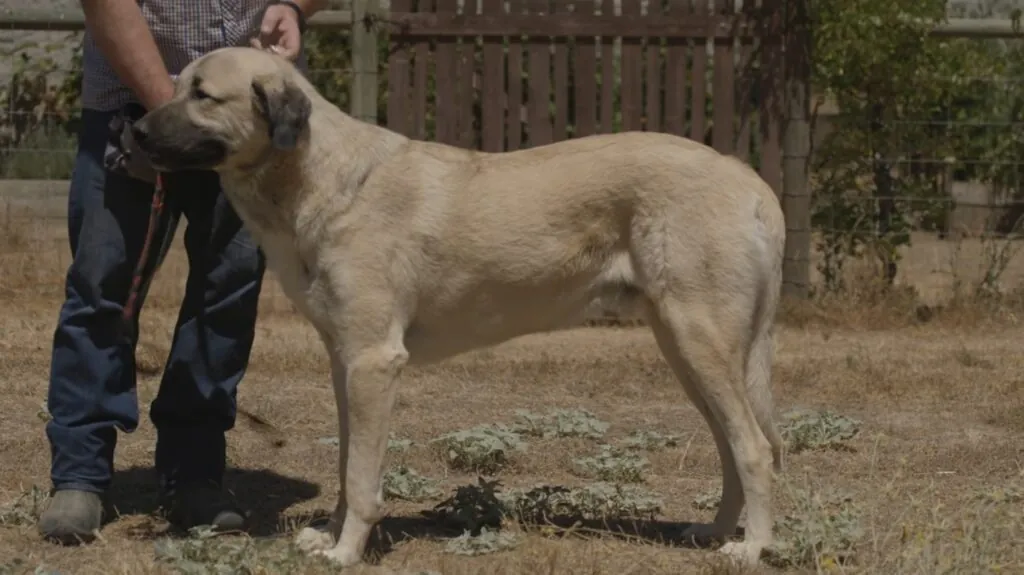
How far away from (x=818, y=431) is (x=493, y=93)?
3513 mm

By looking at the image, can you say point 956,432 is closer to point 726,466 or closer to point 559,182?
point 726,466

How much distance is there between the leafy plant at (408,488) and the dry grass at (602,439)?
0.12 feet

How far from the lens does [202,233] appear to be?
5.48m

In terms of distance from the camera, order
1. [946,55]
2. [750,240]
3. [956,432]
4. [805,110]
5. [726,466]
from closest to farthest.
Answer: [750,240] → [726,466] → [956,432] → [805,110] → [946,55]

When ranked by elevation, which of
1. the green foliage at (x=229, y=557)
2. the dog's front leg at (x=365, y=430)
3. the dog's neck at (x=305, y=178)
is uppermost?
the dog's neck at (x=305, y=178)

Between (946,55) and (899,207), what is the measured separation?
42.6 inches

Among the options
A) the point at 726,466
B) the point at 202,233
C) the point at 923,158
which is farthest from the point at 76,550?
the point at 923,158

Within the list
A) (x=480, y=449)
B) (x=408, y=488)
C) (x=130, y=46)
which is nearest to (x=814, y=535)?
(x=408, y=488)

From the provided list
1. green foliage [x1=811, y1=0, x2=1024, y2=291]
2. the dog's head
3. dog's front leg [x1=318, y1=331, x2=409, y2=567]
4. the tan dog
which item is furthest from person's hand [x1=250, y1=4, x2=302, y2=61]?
green foliage [x1=811, y1=0, x2=1024, y2=291]

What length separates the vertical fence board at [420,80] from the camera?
31.0ft

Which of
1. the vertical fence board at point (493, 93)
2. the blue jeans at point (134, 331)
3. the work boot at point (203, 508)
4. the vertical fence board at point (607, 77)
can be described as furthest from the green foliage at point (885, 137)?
the work boot at point (203, 508)

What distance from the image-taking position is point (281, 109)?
4.95 metres

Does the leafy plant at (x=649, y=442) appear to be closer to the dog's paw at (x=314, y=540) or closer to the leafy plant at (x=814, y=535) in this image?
the leafy plant at (x=814, y=535)

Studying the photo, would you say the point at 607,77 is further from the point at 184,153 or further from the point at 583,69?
the point at 184,153
